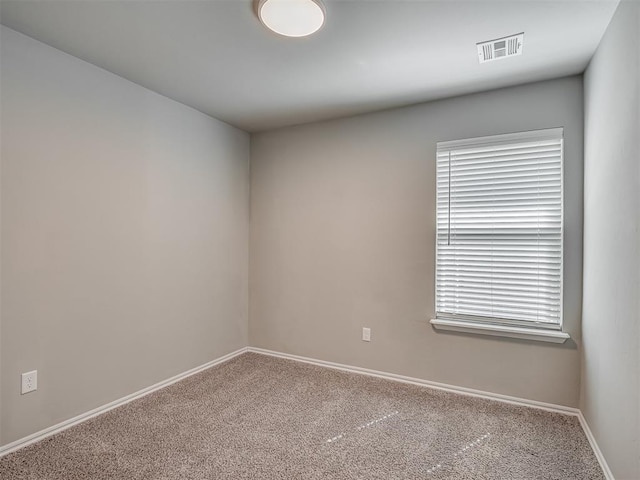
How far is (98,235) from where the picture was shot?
250 centimetres

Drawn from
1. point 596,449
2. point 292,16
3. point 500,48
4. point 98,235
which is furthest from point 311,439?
point 500,48

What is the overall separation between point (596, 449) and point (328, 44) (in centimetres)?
286

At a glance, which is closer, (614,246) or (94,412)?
(614,246)

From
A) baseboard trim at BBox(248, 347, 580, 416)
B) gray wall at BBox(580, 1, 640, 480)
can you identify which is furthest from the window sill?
baseboard trim at BBox(248, 347, 580, 416)

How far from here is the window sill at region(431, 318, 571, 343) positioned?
253cm

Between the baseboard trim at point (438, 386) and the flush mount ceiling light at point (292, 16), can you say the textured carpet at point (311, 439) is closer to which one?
the baseboard trim at point (438, 386)

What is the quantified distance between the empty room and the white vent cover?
0.03 metres

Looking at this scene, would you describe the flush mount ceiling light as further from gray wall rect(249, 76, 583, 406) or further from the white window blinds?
the white window blinds

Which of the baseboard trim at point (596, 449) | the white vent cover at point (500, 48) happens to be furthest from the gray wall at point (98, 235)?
the baseboard trim at point (596, 449)

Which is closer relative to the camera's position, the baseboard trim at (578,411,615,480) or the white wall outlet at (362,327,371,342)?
the baseboard trim at (578,411,615,480)

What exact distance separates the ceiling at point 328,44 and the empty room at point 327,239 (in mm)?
18

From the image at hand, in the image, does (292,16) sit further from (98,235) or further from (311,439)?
(311,439)

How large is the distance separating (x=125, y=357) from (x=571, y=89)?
12.6ft

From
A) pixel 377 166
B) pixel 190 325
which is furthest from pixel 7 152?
pixel 377 166
